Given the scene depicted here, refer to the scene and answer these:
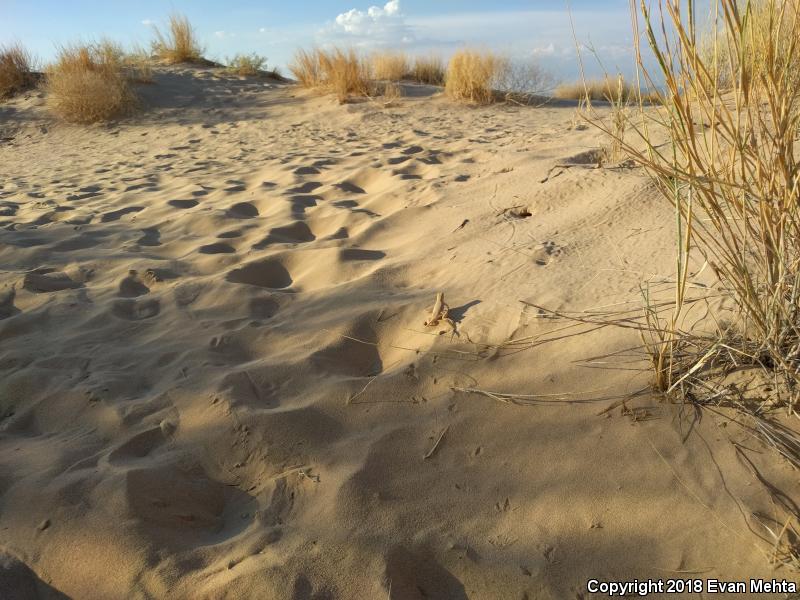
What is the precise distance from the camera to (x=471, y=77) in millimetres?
8297

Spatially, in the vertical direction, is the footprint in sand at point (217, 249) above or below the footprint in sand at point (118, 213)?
below

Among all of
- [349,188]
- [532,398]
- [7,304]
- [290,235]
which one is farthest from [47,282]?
[532,398]

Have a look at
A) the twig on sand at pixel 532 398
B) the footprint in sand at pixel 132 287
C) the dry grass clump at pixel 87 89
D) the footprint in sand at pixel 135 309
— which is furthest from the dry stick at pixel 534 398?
the dry grass clump at pixel 87 89

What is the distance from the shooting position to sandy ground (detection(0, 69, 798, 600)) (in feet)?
4.44

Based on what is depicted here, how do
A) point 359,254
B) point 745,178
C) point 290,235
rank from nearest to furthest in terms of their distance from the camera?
point 745,178 < point 359,254 < point 290,235

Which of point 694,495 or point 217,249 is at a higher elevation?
point 217,249

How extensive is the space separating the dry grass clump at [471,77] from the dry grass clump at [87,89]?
444 centimetres

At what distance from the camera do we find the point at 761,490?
1.39 m

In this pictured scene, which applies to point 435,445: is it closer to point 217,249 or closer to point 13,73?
point 217,249

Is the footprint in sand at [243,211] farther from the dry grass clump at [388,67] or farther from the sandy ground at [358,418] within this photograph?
the dry grass clump at [388,67]

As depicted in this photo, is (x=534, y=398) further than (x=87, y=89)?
No

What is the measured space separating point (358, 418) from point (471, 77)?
741 centimetres

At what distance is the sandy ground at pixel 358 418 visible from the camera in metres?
1.35

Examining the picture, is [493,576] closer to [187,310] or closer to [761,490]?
[761,490]
